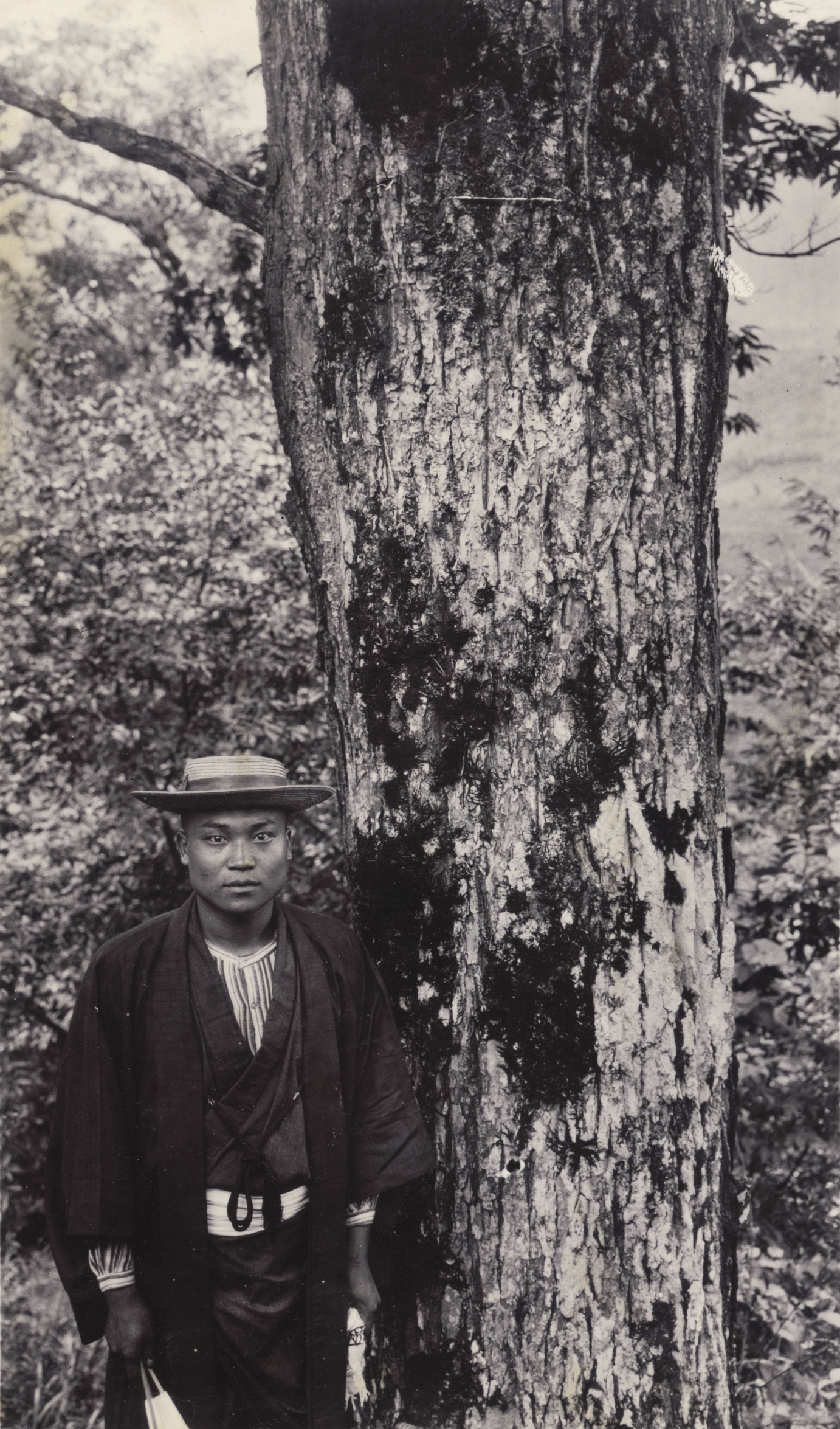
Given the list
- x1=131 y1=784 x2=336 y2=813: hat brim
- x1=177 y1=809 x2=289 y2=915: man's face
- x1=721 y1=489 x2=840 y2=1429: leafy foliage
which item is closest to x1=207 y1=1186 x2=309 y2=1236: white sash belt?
x1=177 y1=809 x2=289 y2=915: man's face

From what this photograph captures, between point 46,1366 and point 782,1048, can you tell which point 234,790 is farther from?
point 46,1366

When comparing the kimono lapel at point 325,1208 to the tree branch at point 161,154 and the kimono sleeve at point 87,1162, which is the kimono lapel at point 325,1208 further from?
the tree branch at point 161,154

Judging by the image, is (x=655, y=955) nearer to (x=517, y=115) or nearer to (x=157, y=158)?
(x=517, y=115)

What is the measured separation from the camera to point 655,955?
2061mm

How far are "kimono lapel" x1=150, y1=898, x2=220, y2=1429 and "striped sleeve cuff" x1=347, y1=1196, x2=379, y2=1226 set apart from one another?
11.5 inches

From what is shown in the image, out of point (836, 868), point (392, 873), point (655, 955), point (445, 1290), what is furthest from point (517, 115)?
point (836, 868)

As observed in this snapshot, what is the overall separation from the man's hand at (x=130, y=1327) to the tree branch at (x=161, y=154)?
8.45ft

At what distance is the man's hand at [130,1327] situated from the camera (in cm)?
208

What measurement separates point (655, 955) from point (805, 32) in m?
4.29

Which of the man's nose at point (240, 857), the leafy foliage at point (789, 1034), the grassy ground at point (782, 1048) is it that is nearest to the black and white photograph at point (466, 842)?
the man's nose at point (240, 857)

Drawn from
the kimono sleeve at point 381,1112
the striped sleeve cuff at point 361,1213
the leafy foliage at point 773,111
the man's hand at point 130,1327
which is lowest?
the man's hand at point 130,1327

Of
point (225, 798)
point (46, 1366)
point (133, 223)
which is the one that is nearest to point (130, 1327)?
point (225, 798)

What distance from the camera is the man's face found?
7.04 ft

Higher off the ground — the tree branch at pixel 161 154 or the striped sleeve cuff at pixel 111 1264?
the tree branch at pixel 161 154
